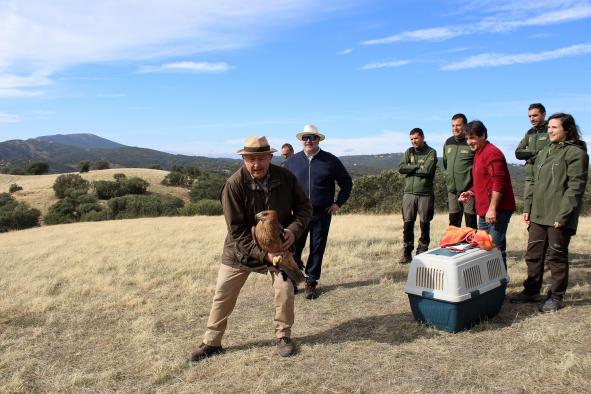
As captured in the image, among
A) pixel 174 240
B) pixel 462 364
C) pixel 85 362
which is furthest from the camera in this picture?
pixel 174 240

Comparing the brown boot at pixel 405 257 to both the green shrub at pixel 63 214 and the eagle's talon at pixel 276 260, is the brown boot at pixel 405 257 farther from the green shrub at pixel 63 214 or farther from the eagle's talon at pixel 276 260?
the green shrub at pixel 63 214

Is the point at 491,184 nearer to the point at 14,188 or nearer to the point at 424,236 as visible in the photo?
the point at 424,236

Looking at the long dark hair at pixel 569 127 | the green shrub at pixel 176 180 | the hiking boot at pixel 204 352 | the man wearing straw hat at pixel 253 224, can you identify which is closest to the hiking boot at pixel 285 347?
the man wearing straw hat at pixel 253 224

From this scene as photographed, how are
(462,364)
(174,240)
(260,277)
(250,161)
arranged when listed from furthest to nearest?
(174,240) → (260,277) → (250,161) → (462,364)

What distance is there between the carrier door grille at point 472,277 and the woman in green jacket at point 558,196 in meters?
0.88

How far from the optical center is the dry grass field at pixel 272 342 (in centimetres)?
370

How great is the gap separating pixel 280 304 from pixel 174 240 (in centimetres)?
894

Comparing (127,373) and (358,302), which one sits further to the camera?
(358,302)

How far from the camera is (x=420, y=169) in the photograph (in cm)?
720

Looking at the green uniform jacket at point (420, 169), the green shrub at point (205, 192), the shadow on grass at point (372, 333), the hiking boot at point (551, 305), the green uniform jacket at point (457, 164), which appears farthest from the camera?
the green shrub at point (205, 192)

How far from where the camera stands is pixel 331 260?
8.26 metres

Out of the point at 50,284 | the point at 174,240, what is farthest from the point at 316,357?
the point at 174,240

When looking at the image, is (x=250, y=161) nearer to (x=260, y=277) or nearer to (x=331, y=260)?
(x=260, y=277)

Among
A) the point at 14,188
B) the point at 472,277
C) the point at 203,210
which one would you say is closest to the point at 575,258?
the point at 472,277
